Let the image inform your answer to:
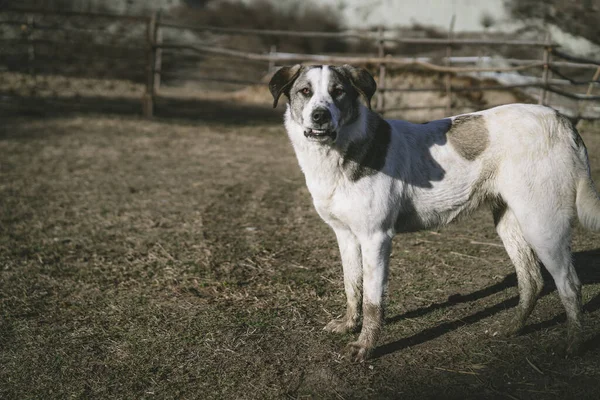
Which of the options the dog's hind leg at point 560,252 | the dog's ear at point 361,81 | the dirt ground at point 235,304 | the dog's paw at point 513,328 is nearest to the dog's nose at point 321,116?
the dog's ear at point 361,81

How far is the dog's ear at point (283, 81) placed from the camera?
3.28 m

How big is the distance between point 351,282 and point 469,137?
45.2 inches

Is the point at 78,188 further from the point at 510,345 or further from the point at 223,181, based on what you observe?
the point at 510,345

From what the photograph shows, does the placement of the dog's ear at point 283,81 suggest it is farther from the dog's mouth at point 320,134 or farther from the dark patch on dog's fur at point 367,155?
the dark patch on dog's fur at point 367,155

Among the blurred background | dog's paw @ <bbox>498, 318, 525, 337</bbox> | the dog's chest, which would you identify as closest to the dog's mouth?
the dog's chest

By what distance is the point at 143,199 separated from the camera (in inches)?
250

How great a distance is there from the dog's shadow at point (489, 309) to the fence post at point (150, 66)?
9254 mm

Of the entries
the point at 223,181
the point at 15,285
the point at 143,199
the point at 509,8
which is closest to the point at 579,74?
the point at 509,8

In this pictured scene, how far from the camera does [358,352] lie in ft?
10.2

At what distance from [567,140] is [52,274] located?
3.82 metres

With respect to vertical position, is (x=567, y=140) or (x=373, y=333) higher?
(x=567, y=140)

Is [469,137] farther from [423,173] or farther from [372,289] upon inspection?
[372,289]

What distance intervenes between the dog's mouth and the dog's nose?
5cm

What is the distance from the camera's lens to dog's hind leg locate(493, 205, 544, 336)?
341 cm
